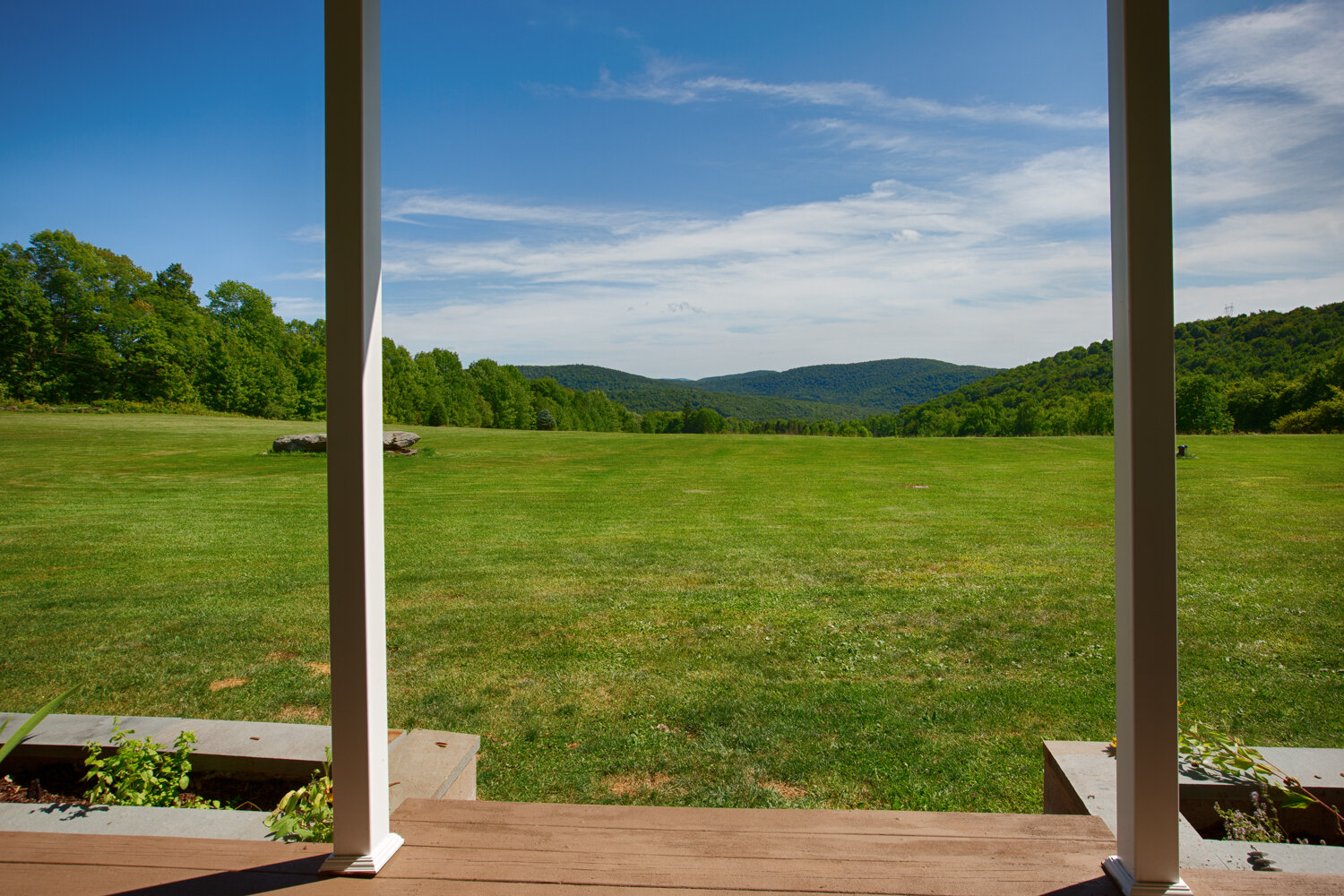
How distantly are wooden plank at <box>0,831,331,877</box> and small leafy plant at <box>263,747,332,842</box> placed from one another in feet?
0.16

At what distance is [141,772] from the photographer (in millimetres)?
1879

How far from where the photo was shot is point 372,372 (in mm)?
→ 1377

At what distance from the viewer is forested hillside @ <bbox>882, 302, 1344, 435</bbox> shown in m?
14.8

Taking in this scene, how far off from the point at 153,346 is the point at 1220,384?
27.7m

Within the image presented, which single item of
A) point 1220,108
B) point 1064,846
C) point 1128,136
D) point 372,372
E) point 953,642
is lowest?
point 953,642

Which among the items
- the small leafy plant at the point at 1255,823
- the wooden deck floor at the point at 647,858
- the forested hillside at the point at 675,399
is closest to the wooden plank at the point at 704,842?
the wooden deck floor at the point at 647,858

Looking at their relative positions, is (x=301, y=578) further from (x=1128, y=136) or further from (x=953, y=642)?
(x=1128, y=136)

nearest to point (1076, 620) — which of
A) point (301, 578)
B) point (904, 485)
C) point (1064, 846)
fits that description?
point (1064, 846)

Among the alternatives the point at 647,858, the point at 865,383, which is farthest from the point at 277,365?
the point at 865,383

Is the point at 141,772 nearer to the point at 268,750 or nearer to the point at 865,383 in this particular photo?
the point at 268,750

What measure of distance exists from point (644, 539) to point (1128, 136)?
699 centimetres

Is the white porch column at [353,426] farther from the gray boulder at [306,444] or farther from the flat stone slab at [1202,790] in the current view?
the gray boulder at [306,444]

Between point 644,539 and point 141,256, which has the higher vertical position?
point 141,256

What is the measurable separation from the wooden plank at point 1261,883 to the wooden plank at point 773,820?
0.58 feet
